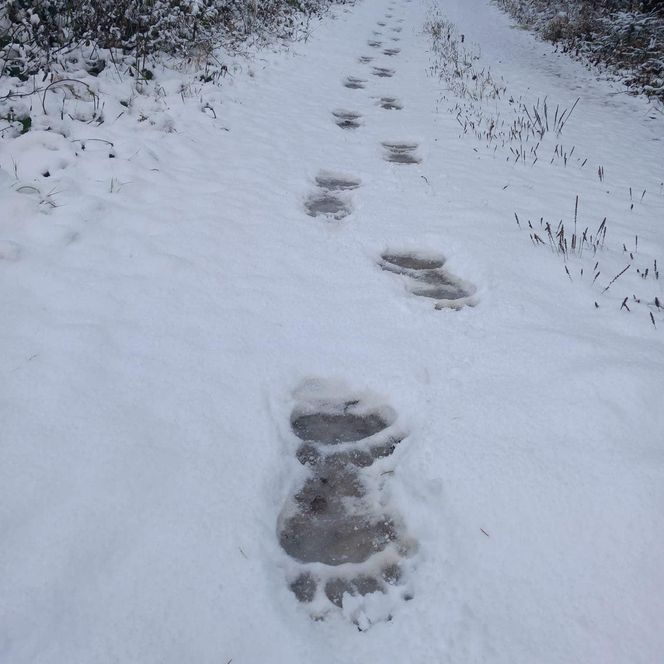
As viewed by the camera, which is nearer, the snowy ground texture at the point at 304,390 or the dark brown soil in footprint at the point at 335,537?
the snowy ground texture at the point at 304,390

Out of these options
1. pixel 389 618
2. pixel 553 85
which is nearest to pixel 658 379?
pixel 389 618

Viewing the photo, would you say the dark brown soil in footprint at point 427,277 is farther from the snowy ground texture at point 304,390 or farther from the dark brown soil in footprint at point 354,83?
the dark brown soil in footprint at point 354,83

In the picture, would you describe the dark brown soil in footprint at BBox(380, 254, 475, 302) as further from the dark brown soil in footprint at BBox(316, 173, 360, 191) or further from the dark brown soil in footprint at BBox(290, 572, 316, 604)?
the dark brown soil in footprint at BBox(290, 572, 316, 604)

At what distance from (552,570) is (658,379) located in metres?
1.00

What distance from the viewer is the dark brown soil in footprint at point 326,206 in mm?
3548

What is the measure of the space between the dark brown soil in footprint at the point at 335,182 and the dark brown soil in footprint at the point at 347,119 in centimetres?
147

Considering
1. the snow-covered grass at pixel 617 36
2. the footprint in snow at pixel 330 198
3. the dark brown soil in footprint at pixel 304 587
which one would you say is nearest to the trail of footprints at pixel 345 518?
the dark brown soil in footprint at pixel 304 587

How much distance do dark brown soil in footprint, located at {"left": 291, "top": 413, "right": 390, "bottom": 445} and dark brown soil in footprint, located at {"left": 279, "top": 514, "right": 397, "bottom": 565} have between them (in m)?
0.35

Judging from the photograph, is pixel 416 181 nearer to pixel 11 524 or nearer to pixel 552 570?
pixel 552 570

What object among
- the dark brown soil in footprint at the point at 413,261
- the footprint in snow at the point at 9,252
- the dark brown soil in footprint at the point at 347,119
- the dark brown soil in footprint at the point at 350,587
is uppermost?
the dark brown soil in footprint at the point at 347,119

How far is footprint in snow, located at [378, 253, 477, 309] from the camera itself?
269 centimetres

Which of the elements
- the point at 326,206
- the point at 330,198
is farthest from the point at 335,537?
the point at 330,198

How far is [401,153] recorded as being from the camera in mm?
4785

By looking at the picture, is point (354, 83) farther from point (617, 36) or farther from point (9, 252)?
point (9, 252)
